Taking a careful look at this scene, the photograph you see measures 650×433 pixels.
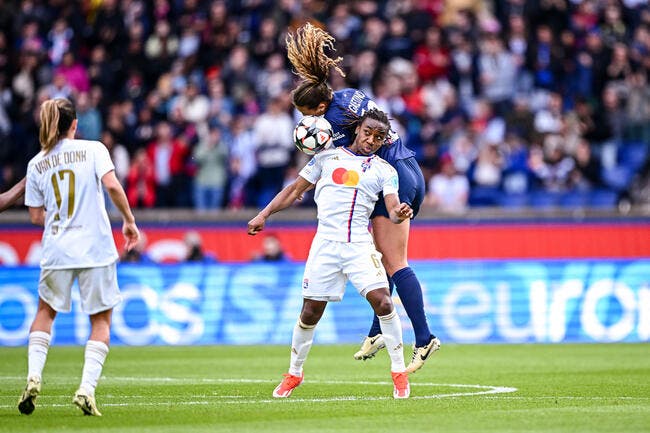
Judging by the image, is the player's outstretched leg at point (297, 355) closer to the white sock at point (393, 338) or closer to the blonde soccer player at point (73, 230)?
the white sock at point (393, 338)

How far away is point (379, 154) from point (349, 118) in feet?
1.55

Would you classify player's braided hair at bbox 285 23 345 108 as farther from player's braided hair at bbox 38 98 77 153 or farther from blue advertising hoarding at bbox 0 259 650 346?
blue advertising hoarding at bbox 0 259 650 346

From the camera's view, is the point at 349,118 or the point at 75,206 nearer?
the point at 75,206

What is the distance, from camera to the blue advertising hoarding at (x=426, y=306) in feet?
63.1

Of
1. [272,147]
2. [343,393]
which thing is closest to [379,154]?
[343,393]

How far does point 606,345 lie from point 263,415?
390 inches

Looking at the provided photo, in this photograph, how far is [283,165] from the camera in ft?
72.0

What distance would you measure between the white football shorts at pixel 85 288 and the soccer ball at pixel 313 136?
196 centimetres

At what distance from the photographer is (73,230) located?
9.30 m

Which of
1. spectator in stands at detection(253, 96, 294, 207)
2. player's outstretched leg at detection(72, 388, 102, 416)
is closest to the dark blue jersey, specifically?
player's outstretched leg at detection(72, 388, 102, 416)

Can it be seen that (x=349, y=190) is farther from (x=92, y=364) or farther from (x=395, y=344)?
(x=92, y=364)

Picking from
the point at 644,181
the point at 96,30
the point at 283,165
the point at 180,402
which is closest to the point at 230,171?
the point at 283,165

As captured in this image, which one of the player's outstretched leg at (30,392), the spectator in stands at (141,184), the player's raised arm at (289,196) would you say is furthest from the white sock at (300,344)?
the spectator in stands at (141,184)

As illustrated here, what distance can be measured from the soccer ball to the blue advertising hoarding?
9027 millimetres
